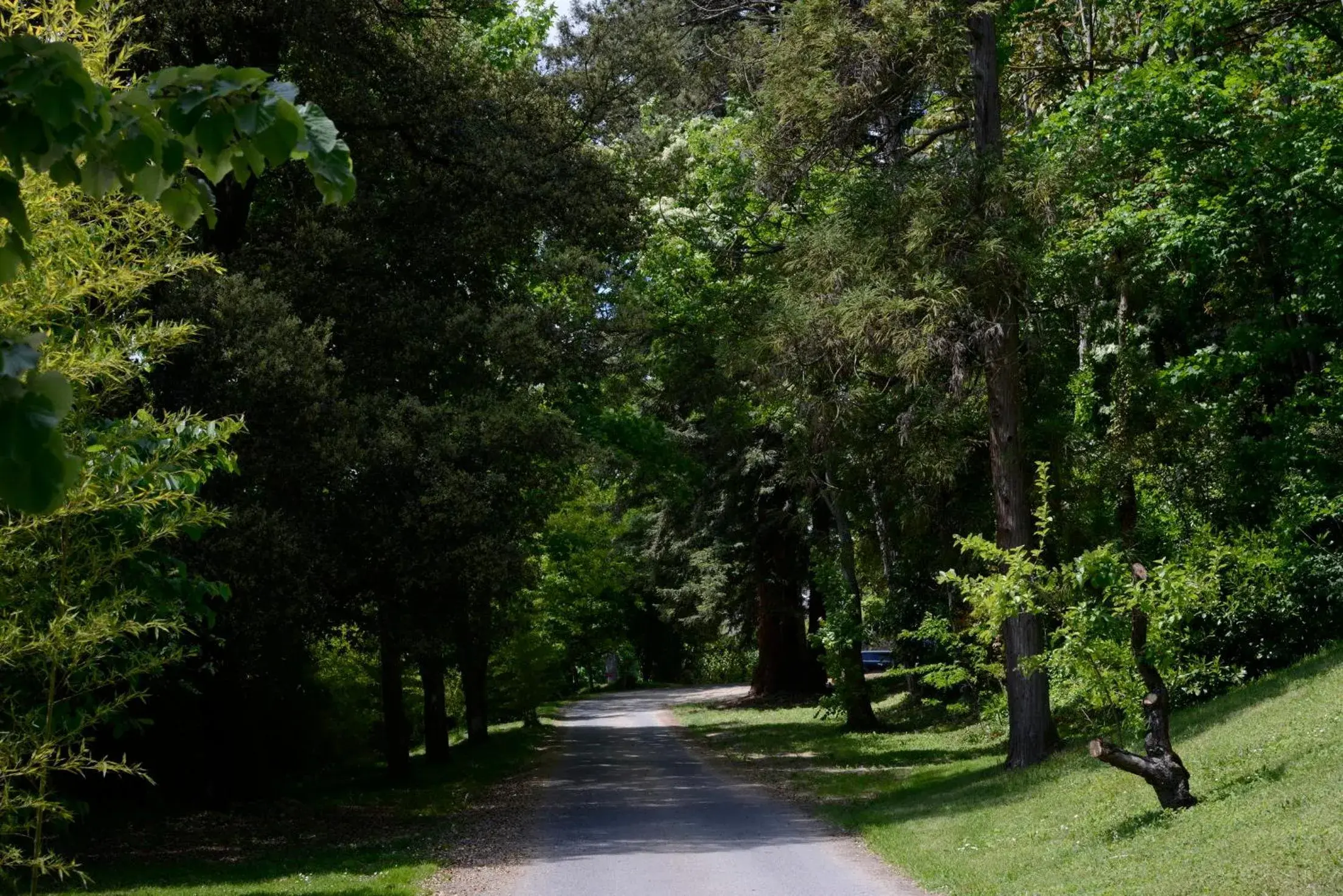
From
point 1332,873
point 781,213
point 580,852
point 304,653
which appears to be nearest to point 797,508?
point 781,213

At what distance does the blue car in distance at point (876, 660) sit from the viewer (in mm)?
49269

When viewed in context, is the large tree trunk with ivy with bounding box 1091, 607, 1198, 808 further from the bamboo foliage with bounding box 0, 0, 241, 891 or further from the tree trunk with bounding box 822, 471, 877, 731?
the tree trunk with bounding box 822, 471, 877, 731

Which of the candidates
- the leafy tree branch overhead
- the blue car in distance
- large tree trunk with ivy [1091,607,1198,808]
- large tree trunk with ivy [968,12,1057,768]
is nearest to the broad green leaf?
the leafy tree branch overhead

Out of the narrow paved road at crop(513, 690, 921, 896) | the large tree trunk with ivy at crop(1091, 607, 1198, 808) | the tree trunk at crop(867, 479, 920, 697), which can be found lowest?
the narrow paved road at crop(513, 690, 921, 896)

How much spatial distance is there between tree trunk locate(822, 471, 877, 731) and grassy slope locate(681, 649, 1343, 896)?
5561 millimetres

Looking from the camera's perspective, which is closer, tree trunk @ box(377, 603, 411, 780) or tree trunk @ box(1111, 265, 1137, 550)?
tree trunk @ box(1111, 265, 1137, 550)

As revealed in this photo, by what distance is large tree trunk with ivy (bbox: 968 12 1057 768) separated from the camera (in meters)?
16.2

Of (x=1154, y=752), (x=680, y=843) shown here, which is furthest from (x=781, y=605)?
(x=1154, y=752)

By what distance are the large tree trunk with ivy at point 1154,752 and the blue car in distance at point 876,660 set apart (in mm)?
36938

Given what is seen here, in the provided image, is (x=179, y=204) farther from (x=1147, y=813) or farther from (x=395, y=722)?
(x=395, y=722)

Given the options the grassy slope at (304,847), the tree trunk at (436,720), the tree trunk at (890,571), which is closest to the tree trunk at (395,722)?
the grassy slope at (304,847)

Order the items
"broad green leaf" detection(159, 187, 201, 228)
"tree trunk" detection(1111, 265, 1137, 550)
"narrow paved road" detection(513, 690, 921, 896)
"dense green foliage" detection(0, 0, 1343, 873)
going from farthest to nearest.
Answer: "tree trunk" detection(1111, 265, 1137, 550)
"dense green foliage" detection(0, 0, 1343, 873)
"narrow paved road" detection(513, 690, 921, 896)
"broad green leaf" detection(159, 187, 201, 228)

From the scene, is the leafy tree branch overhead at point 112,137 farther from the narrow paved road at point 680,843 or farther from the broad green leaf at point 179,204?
the narrow paved road at point 680,843

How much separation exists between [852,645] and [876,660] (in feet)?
96.2
